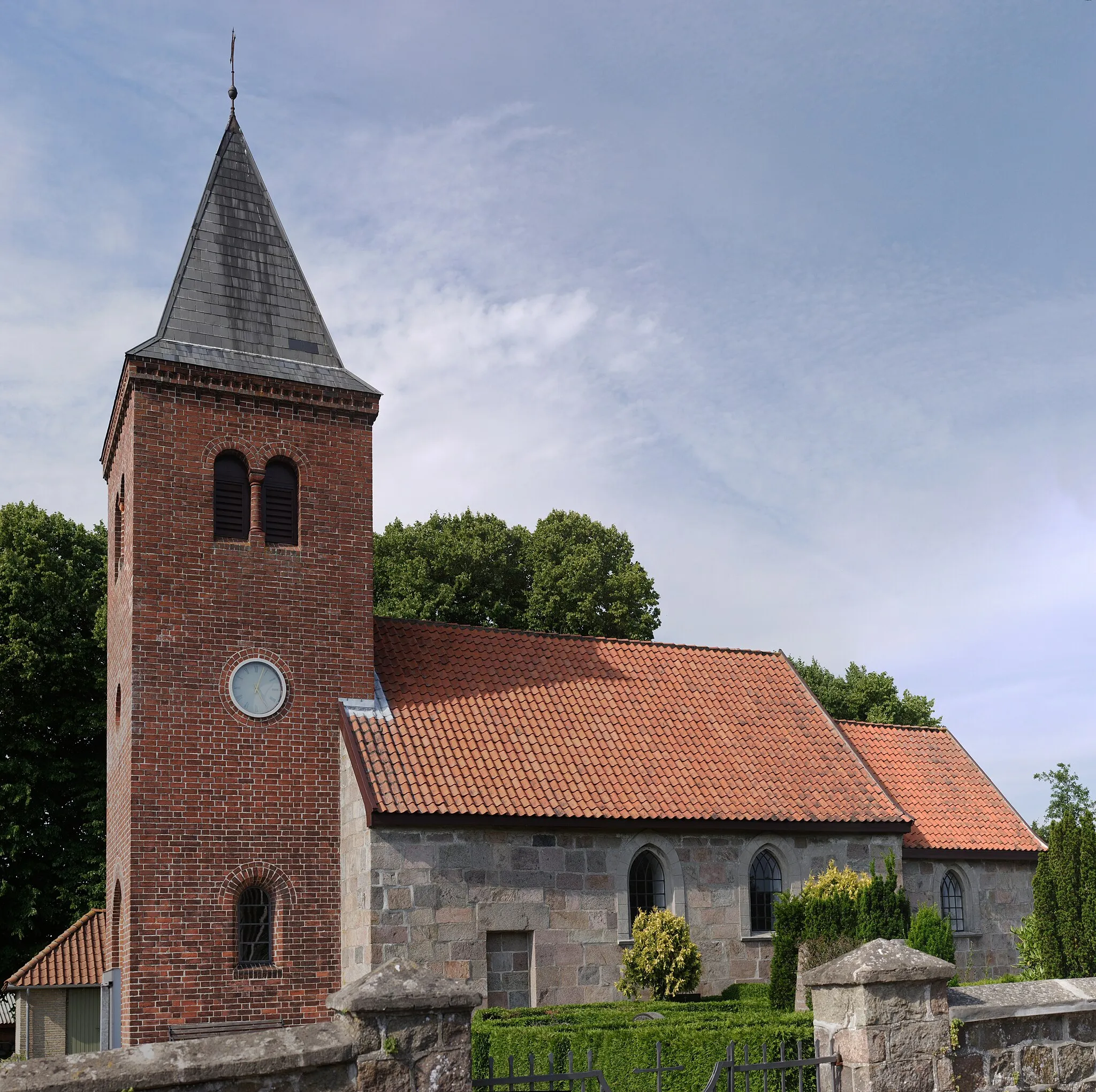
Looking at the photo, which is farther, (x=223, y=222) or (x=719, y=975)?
(x=223, y=222)

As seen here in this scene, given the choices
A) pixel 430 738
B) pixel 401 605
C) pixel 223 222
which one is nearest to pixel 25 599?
pixel 401 605

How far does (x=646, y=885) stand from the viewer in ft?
62.8

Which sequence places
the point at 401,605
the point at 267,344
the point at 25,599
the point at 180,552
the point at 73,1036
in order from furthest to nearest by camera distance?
1. the point at 401,605
2. the point at 25,599
3. the point at 73,1036
4. the point at 267,344
5. the point at 180,552

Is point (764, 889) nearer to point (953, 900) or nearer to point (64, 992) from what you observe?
point (953, 900)

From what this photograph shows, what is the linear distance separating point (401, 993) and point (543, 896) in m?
11.6

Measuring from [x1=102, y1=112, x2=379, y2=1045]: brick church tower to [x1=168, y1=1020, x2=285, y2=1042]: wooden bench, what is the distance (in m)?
0.10

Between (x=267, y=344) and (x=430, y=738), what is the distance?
21.8 feet

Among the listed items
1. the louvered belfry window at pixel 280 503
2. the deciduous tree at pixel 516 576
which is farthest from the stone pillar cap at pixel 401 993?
the deciduous tree at pixel 516 576

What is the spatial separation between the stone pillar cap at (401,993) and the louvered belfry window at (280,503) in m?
12.7

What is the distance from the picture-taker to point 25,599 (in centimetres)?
3059

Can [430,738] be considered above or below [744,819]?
above

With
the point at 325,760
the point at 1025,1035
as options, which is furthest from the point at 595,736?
the point at 1025,1035

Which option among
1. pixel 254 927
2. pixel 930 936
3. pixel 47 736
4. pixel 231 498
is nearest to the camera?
pixel 930 936

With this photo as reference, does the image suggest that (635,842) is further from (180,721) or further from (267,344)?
(267,344)
